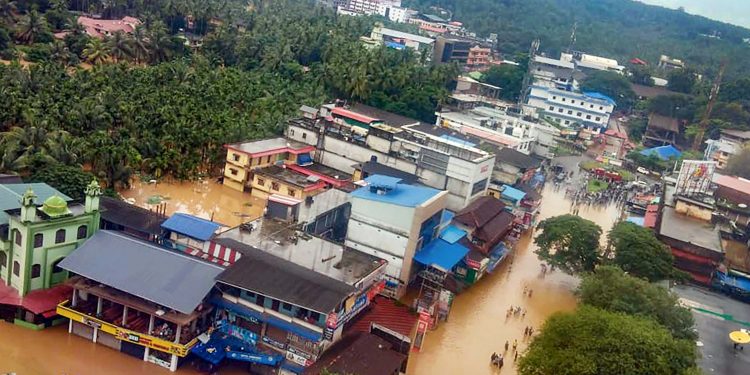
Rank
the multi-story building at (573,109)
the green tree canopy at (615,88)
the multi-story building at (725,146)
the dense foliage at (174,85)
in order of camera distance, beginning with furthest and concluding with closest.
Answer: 1. the green tree canopy at (615,88)
2. the multi-story building at (573,109)
3. the multi-story building at (725,146)
4. the dense foliage at (174,85)

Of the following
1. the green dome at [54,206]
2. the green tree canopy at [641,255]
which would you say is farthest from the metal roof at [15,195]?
the green tree canopy at [641,255]

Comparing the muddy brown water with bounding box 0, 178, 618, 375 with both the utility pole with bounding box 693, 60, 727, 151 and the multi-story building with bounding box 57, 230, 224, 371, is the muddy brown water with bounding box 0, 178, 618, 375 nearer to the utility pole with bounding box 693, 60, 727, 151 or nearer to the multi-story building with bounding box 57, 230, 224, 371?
the multi-story building with bounding box 57, 230, 224, 371

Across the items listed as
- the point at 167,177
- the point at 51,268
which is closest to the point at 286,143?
the point at 167,177

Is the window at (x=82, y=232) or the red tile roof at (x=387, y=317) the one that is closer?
the window at (x=82, y=232)

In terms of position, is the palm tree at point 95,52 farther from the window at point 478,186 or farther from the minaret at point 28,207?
the minaret at point 28,207

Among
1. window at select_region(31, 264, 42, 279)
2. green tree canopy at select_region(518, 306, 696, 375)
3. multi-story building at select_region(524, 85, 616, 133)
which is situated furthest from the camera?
multi-story building at select_region(524, 85, 616, 133)

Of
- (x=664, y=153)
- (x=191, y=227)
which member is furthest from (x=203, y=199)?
(x=664, y=153)

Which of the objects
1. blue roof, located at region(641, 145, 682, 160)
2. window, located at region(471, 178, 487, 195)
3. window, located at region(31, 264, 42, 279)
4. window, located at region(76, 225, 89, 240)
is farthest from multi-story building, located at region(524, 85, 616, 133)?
window, located at region(31, 264, 42, 279)
